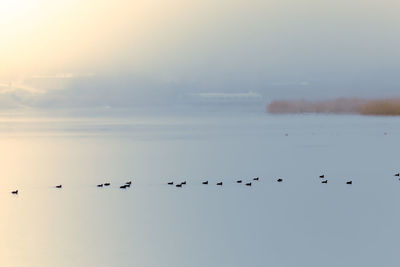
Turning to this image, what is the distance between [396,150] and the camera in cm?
2806

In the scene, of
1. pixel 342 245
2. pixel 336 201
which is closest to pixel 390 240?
pixel 342 245

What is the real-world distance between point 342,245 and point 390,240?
0.86 m

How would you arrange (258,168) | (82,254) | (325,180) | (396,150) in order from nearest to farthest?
1. (82,254)
2. (325,180)
3. (258,168)
4. (396,150)

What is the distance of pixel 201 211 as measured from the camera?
1432 centimetres

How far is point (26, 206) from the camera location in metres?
15.3

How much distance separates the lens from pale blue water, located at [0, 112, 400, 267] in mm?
10664

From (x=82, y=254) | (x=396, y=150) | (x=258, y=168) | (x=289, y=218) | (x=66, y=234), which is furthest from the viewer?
(x=396, y=150)

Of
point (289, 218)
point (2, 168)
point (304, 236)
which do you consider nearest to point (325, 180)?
point (289, 218)

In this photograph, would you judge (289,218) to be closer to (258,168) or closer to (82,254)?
(82,254)

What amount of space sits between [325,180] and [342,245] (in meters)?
8.04

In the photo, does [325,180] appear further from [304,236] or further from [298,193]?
[304,236]

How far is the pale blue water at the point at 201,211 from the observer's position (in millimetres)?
10664

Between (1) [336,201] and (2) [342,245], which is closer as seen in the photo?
(2) [342,245]

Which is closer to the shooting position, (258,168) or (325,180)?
(325,180)
